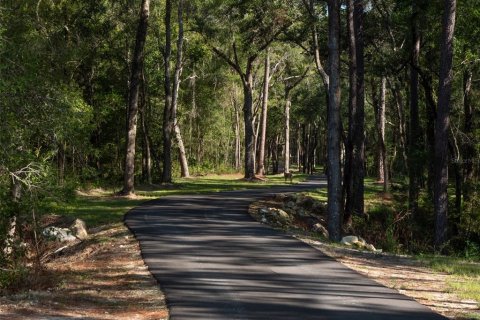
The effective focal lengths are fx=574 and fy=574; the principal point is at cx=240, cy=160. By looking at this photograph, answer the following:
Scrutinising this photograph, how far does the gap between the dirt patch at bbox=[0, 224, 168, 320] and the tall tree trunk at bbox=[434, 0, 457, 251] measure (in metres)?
11.0

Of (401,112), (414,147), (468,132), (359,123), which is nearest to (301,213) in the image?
(359,123)

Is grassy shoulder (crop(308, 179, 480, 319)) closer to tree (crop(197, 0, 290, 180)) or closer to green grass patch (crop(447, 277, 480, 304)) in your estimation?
green grass patch (crop(447, 277, 480, 304))

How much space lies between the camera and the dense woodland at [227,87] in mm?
11633

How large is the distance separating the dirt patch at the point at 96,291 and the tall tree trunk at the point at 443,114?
1099 cm

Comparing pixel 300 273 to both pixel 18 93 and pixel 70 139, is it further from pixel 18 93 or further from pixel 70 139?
pixel 18 93

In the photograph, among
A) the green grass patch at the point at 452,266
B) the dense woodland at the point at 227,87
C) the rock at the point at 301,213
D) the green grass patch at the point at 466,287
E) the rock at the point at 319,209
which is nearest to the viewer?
the green grass patch at the point at 466,287

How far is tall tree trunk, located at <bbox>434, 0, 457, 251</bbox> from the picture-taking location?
63.6ft

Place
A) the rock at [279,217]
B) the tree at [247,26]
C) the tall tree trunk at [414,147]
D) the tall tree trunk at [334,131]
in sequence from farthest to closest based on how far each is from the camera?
the tree at [247,26] → the tall tree trunk at [414,147] → the rock at [279,217] → the tall tree trunk at [334,131]

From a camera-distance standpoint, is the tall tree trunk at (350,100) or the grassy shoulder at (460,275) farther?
the tall tree trunk at (350,100)

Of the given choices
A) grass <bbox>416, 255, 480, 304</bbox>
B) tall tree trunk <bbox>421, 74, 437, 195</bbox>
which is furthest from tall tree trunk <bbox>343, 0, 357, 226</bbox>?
grass <bbox>416, 255, 480, 304</bbox>

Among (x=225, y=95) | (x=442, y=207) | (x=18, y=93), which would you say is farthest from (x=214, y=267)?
(x=225, y=95)

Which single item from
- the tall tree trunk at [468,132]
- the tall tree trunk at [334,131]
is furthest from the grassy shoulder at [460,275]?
the tall tree trunk at [468,132]

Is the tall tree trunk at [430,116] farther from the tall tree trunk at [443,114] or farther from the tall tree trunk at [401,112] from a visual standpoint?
the tall tree trunk at [443,114]

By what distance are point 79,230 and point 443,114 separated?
12479 millimetres
